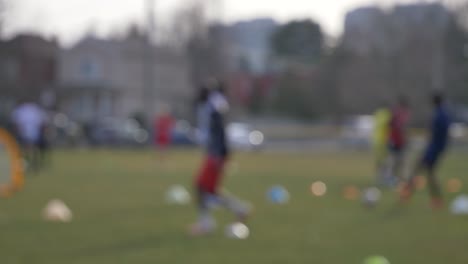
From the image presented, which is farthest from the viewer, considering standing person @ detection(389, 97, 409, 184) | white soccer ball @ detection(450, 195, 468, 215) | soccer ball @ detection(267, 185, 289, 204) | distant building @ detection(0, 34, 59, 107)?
distant building @ detection(0, 34, 59, 107)

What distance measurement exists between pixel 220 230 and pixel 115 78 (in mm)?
64232

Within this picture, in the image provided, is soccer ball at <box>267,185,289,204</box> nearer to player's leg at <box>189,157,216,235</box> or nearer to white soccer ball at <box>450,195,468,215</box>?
white soccer ball at <box>450,195,468,215</box>

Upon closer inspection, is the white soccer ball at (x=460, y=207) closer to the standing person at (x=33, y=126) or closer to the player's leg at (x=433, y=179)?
the player's leg at (x=433, y=179)

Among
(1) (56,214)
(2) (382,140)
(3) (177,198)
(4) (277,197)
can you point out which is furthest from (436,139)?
(1) (56,214)

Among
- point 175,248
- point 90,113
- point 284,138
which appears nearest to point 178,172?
point 175,248

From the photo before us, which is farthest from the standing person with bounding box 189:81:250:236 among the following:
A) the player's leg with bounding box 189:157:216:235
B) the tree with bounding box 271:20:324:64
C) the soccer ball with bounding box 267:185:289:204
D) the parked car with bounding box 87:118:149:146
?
the tree with bounding box 271:20:324:64

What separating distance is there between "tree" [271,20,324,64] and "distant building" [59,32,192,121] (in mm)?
9902

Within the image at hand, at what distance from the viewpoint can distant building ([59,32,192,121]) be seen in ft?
236

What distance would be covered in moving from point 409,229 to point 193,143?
3494 cm

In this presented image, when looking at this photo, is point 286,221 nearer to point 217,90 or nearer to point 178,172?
point 217,90

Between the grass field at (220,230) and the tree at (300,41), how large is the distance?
3329 centimetres

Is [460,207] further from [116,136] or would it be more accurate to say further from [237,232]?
[116,136]

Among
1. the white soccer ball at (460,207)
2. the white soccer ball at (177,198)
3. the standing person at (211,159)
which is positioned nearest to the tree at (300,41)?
the white soccer ball at (177,198)

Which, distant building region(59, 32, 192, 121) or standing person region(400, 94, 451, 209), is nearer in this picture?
standing person region(400, 94, 451, 209)
